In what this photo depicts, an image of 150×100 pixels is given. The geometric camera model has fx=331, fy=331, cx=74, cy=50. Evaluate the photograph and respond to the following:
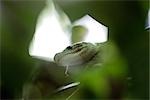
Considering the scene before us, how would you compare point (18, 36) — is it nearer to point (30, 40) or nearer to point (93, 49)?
point (30, 40)

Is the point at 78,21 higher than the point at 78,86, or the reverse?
the point at 78,21

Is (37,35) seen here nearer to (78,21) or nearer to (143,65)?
(78,21)

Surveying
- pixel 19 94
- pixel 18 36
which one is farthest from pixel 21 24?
pixel 19 94

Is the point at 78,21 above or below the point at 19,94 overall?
above

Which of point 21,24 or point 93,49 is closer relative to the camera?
point 93,49

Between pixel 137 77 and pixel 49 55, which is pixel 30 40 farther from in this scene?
pixel 137 77
